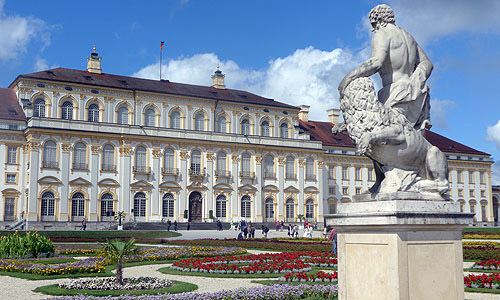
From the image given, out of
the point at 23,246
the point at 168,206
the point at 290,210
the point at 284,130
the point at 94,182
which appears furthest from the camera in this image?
the point at 284,130

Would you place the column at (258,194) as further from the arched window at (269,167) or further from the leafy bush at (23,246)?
the leafy bush at (23,246)

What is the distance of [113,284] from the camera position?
1220 centimetres

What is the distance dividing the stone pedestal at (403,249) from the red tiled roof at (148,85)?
46223 mm

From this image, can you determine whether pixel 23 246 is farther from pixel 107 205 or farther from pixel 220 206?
pixel 220 206

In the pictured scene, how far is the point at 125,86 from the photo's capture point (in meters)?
50.6

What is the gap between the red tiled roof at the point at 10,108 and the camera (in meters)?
46.5

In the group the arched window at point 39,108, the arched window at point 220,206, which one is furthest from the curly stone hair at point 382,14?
the arched window at point 220,206

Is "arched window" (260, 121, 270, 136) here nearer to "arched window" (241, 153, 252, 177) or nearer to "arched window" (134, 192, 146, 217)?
"arched window" (241, 153, 252, 177)

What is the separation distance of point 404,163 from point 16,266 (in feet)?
43.6

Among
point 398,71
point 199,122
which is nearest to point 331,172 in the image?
point 199,122

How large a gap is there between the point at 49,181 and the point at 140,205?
786cm

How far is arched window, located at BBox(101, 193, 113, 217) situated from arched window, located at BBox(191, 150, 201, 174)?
7996 millimetres

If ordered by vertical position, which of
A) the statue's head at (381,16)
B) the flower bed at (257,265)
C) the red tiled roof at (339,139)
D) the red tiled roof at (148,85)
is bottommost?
the flower bed at (257,265)

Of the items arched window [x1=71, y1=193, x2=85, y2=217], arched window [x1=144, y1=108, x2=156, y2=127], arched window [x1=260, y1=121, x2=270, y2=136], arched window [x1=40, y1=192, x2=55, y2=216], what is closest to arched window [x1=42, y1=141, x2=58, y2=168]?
arched window [x1=40, y1=192, x2=55, y2=216]
